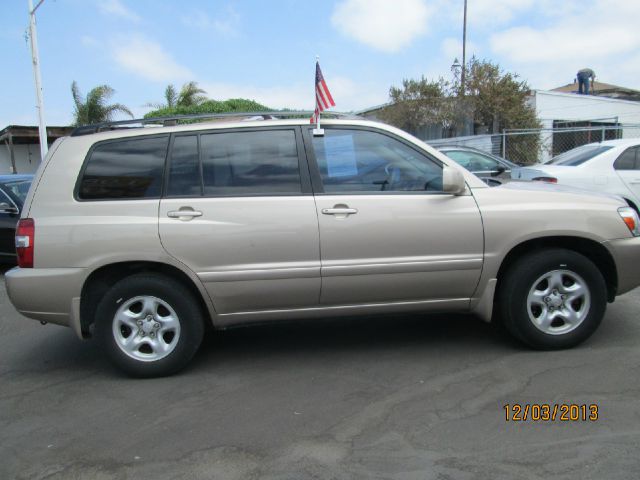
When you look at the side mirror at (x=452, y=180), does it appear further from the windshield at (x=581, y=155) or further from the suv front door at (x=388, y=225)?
the windshield at (x=581, y=155)

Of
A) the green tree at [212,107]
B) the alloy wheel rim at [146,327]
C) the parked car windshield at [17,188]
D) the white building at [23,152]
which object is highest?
the green tree at [212,107]

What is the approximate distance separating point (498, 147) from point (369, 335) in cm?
1384

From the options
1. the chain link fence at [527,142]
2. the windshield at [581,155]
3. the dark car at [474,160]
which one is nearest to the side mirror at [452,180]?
the windshield at [581,155]

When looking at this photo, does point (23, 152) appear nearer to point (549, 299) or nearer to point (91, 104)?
point (91, 104)

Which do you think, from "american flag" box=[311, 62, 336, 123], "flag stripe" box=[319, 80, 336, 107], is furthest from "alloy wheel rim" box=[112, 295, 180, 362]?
"flag stripe" box=[319, 80, 336, 107]

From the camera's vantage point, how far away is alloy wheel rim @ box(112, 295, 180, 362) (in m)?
4.00

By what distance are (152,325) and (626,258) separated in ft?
11.6

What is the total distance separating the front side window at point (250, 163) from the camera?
404 cm

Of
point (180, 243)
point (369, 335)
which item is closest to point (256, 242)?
point (180, 243)

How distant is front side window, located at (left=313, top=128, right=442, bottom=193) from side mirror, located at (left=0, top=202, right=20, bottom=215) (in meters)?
5.54

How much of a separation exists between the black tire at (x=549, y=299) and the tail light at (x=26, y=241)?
11.2 ft

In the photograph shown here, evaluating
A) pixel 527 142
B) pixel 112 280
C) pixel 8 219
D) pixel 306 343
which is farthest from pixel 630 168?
pixel 527 142

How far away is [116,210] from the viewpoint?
396cm

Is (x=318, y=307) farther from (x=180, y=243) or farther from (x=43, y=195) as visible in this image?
(x=43, y=195)
